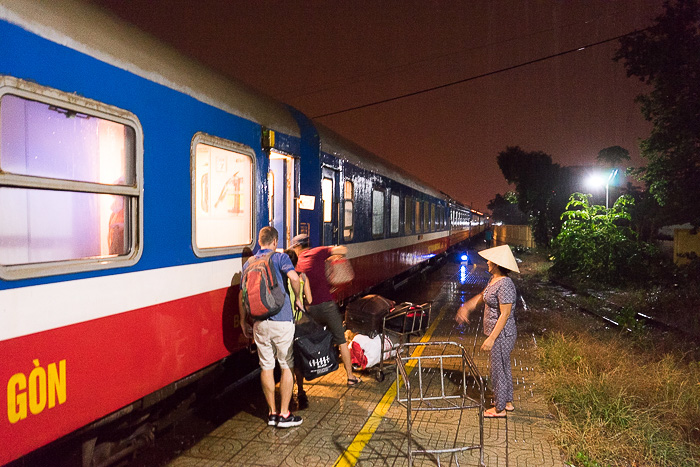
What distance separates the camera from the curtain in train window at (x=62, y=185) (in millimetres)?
2949

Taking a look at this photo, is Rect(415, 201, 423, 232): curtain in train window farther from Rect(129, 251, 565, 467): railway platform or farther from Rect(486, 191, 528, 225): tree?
Rect(486, 191, 528, 225): tree

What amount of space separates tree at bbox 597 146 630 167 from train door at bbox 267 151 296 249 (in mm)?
24357

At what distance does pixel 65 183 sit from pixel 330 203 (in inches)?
209

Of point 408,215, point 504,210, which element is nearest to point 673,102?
point 408,215

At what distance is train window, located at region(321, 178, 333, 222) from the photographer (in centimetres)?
802

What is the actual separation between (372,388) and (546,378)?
208 cm

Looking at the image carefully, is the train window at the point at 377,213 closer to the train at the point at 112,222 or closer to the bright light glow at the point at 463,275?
the train at the point at 112,222

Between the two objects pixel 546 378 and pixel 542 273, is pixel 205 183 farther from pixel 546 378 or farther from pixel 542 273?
pixel 542 273

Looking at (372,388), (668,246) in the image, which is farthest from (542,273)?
(372,388)

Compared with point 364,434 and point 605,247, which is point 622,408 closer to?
point 364,434

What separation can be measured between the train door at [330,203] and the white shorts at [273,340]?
2851 mm

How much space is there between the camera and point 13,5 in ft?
9.53

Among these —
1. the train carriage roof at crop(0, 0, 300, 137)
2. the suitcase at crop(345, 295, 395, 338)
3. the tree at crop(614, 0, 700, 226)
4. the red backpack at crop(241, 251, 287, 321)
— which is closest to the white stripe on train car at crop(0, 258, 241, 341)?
the red backpack at crop(241, 251, 287, 321)

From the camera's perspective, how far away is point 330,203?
837 centimetres
